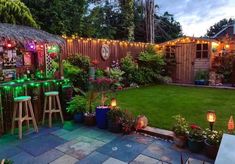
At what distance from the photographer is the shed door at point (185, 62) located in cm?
1076

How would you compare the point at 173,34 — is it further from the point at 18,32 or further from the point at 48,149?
the point at 48,149

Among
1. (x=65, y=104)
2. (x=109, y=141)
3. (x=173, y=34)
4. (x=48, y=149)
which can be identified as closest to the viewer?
(x=48, y=149)

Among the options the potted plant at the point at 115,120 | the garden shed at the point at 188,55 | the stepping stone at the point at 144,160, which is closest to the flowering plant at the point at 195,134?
the stepping stone at the point at 144,160

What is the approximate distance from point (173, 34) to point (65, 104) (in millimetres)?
15642

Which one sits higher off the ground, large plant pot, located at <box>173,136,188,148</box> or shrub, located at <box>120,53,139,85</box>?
shrub, located at <box>120,53,139,85</box>

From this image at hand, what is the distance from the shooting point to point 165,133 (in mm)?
3822

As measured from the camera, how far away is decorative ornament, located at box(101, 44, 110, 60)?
9315 millimetres

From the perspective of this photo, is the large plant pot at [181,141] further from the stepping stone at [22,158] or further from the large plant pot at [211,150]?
the stepping stone at [22,158]

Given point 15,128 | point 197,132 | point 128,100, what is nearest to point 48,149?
point 15,128

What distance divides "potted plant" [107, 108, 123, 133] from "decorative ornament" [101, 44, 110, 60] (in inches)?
217

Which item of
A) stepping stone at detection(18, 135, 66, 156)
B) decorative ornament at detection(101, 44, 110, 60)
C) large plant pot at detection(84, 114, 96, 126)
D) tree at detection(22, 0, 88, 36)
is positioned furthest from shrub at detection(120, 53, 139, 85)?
stepping stone at detection(18, 135, 66, 156)

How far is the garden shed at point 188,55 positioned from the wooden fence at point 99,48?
1676 mm

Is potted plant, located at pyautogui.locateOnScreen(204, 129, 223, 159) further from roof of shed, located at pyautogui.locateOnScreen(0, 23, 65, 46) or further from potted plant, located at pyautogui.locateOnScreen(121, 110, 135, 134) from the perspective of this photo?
roof of shed, located at pyautogui.locateOnScreen(0, 23, 65, 46)

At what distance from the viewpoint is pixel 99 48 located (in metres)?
9.22
